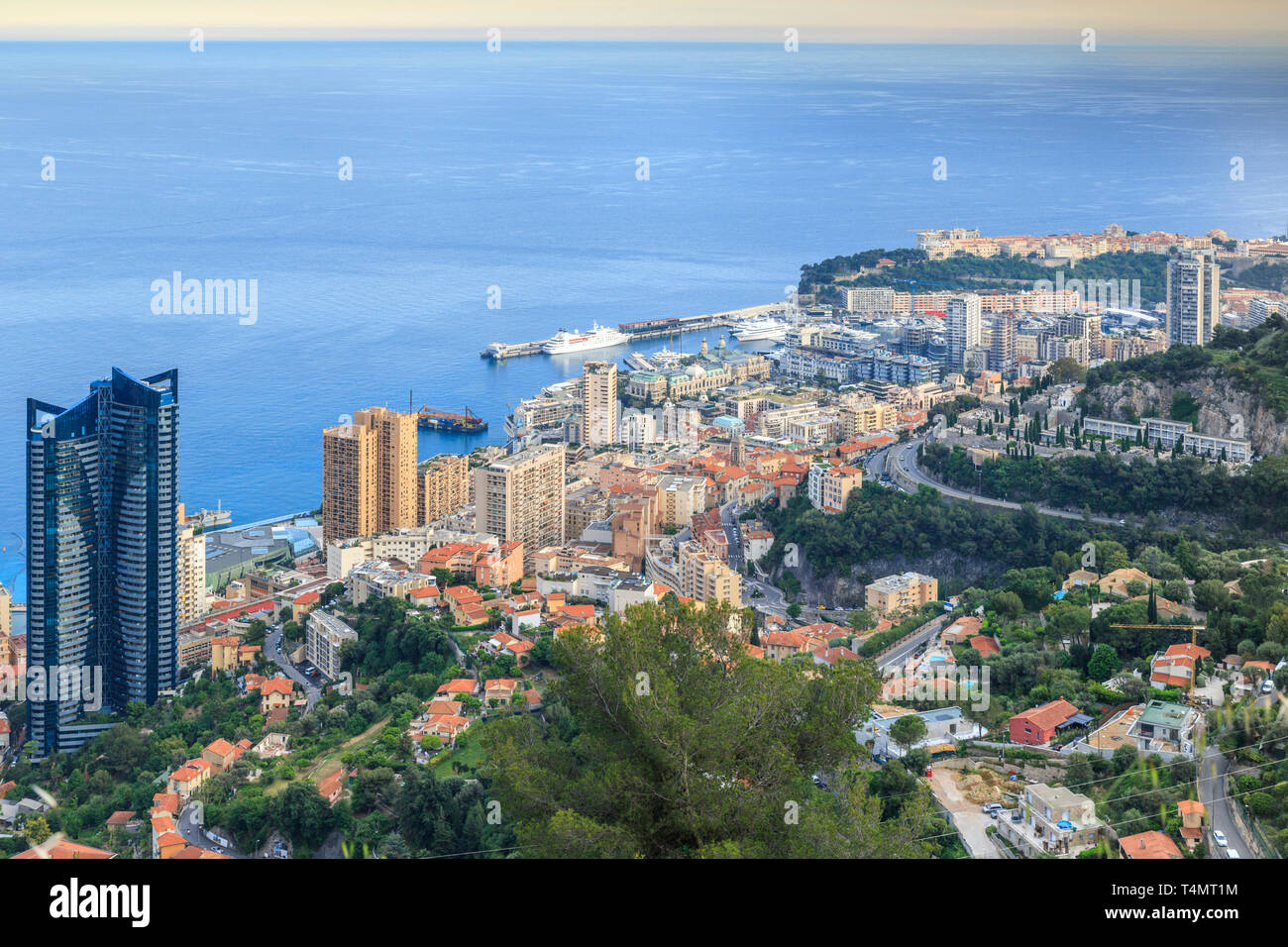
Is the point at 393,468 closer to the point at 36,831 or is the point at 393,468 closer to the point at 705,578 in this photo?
the point at 705,578

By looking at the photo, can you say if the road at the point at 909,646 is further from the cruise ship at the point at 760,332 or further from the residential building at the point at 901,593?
the cruise ship at the point at 760,332

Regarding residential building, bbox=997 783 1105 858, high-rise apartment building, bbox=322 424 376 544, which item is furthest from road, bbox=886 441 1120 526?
residential building, bbox=997 783 1105 858

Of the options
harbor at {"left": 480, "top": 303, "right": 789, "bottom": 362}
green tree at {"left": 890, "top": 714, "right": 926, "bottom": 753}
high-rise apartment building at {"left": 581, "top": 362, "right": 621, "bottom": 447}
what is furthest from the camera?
harbor at {"left": 480, "top": 303, "right": 789, "bottom": 362}

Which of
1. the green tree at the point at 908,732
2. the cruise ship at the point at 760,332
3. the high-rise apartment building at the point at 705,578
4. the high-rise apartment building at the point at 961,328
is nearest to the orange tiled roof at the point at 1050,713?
the green tree at the point at 908,732

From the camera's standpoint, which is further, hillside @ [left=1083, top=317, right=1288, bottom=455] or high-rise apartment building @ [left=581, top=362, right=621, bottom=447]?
high-rise apartment building @ [left=581, top=362, right=621, bottom=447]

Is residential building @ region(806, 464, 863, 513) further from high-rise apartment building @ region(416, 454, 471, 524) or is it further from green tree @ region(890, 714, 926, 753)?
green tree @ region(890, 714, 926, 753)

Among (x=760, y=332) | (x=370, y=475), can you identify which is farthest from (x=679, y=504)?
(x=760, y=332)
